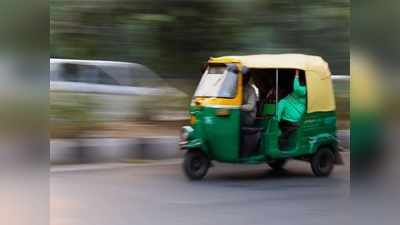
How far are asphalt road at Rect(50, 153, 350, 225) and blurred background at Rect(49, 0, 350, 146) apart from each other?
25cm

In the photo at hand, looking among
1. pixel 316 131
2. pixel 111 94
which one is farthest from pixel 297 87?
pixel 111 94

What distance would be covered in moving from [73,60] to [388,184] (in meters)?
1.87

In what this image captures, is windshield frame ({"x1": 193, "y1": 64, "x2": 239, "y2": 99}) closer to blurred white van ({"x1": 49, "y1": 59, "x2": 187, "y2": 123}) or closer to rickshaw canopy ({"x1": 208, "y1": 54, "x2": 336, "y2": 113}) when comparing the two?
rickshaw canopy ({"x1": 208, "y1": 54, "x2": 336, "y2": 113})

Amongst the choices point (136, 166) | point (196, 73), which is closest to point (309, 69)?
point (196, 73)

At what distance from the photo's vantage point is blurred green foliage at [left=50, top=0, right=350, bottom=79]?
11.5 ft

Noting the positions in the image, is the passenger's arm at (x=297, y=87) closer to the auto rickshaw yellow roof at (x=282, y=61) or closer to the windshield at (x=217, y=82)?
the auto rickshaw yellow roof at (x=282, y=61)

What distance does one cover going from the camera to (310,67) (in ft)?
11.8

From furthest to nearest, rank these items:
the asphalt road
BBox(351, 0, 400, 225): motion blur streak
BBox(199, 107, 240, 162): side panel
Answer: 1. BBox(199, 107, 240, 162): side panel
2. the asphalt road
3. BBox(351, 0, 400, 225): motion blur streak

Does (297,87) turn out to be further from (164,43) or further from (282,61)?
(164,43)

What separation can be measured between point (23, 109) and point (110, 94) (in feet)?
2.01

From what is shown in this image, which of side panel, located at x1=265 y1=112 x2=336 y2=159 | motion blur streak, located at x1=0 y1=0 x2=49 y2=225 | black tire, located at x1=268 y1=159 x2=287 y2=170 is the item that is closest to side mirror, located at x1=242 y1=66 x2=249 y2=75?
side panel, located at x1=265 y1=112 x2=336 y2=159

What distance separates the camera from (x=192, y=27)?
358cm

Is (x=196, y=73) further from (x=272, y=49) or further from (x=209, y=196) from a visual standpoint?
(x=209, y=196)

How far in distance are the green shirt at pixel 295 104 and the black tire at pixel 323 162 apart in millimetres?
237
